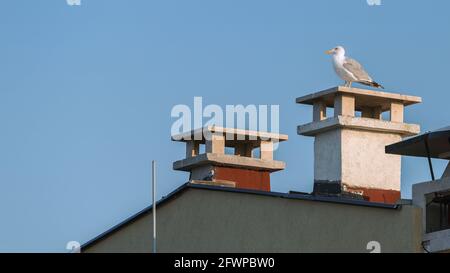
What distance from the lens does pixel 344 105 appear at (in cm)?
3378

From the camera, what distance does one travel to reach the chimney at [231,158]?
3591 centimetres

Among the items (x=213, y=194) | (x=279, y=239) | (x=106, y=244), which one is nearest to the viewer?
(x=279, y=239)

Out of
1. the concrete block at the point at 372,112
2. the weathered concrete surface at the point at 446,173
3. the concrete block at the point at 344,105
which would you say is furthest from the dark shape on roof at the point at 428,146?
the concrete block at the point at 372,112

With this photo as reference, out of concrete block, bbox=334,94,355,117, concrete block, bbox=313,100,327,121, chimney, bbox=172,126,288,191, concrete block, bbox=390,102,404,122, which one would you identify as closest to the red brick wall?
chimney, bbox=172,126,288,191

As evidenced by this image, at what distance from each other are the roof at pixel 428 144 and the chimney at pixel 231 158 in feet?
20.1

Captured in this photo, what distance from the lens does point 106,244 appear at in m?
34.9

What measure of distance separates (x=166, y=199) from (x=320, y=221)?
513 cm

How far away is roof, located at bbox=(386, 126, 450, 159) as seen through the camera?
92.5 ft

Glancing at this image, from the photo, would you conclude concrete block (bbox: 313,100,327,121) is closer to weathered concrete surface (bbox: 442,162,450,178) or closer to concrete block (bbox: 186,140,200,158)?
concrete block (bbox: 186,140,200,158)

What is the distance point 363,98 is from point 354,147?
1609 millimetres
